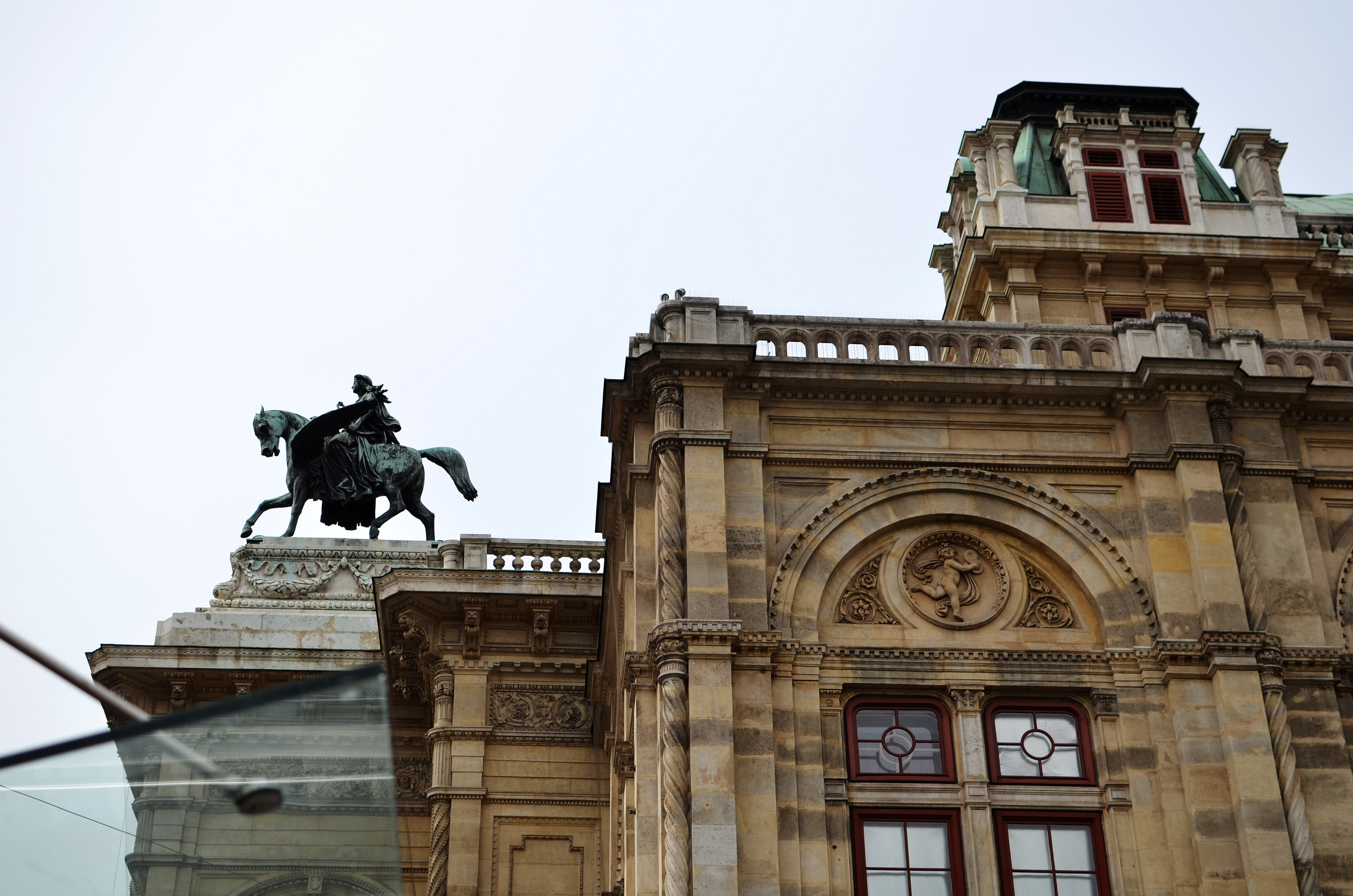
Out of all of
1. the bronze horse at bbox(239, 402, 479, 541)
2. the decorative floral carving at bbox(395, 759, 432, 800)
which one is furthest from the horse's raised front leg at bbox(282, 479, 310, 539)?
the decorative floral carving at bbox(395, 759, 432, 800)

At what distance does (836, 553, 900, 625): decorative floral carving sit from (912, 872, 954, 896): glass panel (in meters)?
3.54

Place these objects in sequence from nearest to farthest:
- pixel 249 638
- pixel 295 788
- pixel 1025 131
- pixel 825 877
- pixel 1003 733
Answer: pixel 295 788, pixel 825 877, pixel 1003 733, pixel 249 638, pixel 1025 131

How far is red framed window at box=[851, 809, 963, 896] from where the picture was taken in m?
22.0

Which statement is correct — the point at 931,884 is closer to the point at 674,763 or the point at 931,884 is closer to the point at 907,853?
the point at 907,853

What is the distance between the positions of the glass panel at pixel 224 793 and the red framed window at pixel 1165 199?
29.5 m

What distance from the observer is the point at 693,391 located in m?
24.5

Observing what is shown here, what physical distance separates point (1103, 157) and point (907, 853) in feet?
66.9

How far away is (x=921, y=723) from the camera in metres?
23.2

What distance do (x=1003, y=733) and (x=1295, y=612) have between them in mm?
4631

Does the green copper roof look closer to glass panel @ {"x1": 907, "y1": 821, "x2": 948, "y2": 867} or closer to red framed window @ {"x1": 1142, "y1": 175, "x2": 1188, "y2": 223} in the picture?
red framed window @ {"x1": 1142, "y1": 175, "x2": 1188, "y2": 223}

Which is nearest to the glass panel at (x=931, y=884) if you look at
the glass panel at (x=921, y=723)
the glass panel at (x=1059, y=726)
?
the glass panel at (x=921, y=723)

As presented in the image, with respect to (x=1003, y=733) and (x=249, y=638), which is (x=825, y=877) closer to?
(x=1003, y=733)

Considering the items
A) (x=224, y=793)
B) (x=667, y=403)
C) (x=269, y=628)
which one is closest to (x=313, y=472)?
(x=269, y=628)

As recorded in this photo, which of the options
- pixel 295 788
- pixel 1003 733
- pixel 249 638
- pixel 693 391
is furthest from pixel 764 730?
pixel 249 638
